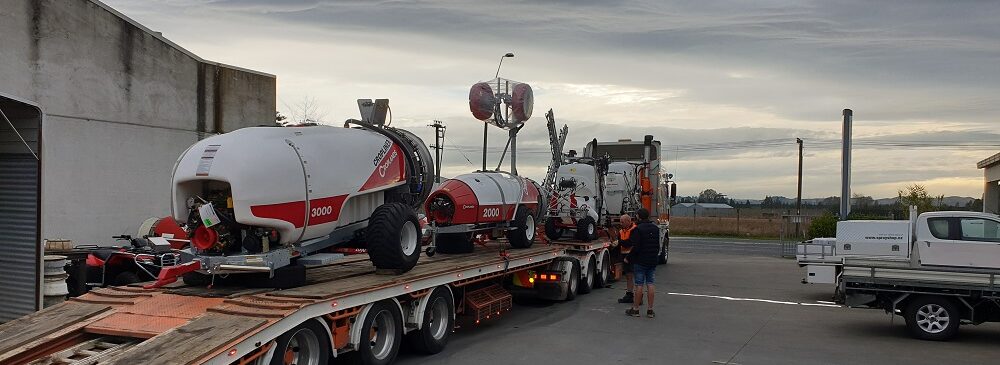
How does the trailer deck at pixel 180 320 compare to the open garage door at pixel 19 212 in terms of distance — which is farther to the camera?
the open garage door at pixel 19 212

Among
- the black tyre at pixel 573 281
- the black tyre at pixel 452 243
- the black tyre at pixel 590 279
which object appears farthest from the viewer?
the black tyre at pixel 590 279

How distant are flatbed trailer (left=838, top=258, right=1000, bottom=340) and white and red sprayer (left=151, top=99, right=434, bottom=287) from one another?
701cm

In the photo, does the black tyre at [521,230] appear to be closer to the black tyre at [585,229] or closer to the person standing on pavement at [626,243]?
the person standing on pavement at [626,243]

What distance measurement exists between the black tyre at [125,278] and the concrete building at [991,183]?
33676mm

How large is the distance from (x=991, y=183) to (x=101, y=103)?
37573 millimetres

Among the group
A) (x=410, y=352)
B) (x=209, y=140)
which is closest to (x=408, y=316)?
(x=410, y=352)

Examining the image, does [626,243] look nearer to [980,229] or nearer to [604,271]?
[604,271]

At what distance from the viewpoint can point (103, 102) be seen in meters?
18.0

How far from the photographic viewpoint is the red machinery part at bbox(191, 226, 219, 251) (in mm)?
8711

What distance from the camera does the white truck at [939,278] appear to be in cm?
1170

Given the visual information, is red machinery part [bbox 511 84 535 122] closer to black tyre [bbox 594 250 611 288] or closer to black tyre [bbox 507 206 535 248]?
black tyre [bbox 507 206 535 248]

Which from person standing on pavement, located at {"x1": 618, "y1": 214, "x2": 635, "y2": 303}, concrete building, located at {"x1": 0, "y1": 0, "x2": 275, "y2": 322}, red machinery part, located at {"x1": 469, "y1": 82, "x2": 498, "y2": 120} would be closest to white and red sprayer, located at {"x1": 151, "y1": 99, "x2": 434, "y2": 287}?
person standing on pavement, located at {"x1": 618, "y1": 214, "x2": 635, "y2": 303}

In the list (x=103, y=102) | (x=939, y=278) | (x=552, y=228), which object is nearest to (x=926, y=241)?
(x=939, y=278)

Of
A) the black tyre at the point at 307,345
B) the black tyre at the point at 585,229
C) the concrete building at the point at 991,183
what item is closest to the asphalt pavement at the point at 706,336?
the black tyre at the point at 585,229
